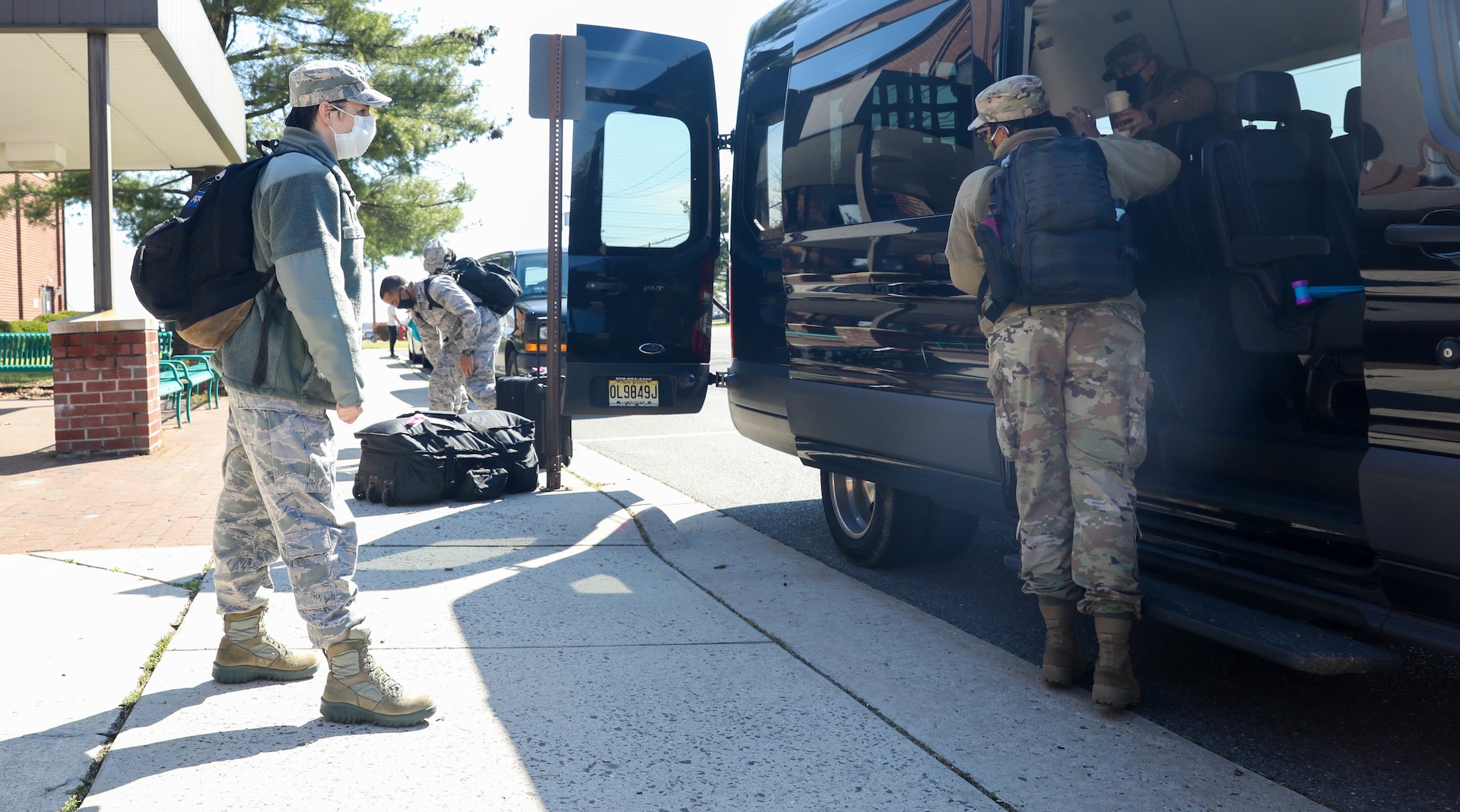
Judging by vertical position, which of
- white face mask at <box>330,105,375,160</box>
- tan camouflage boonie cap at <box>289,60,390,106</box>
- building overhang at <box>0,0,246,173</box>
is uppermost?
building overhang at <box>0,0,246,173</box>

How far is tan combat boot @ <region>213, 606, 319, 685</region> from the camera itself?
11.4ft

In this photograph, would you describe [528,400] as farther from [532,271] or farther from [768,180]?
[532,271]

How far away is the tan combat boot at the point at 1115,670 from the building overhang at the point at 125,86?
8.32 m

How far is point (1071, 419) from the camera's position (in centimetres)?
344

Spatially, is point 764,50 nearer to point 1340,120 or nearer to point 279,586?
point 1340,120

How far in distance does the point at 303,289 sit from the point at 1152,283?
318 cm

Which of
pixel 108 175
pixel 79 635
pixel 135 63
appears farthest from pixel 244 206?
pixel 135 63

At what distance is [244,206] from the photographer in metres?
3.15

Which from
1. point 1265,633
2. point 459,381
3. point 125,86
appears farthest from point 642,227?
point 125,86

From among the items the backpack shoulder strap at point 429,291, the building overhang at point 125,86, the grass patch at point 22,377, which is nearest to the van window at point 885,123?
the backpack shoulder strap at point 429,291

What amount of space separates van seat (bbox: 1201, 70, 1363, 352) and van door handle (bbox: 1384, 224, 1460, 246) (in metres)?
1.41

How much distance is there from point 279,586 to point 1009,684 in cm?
301

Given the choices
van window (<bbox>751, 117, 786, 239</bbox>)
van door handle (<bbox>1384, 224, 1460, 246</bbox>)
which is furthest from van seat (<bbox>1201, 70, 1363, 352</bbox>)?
van window (<bbox>751, 117, 786, 239</bbox>)

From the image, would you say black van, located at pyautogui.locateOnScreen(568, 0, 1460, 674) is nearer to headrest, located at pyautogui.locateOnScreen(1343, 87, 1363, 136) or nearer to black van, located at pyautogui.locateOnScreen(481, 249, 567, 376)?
headrest, located at pyautogui.locateOnScreen(1343, 87, 1363, 136)
